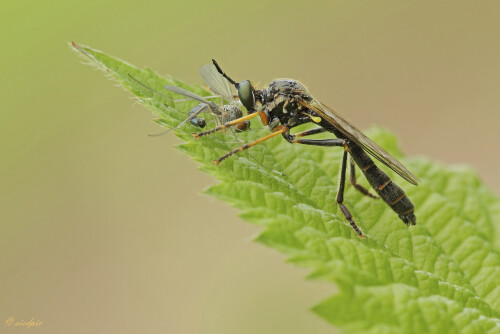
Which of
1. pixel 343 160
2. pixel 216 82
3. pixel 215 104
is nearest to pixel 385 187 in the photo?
pixel 343 160

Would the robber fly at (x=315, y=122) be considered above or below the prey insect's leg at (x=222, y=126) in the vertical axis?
above

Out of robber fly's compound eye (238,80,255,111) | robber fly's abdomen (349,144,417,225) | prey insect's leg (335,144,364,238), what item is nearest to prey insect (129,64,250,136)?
robber fly's compound eye (238,80,255,111)

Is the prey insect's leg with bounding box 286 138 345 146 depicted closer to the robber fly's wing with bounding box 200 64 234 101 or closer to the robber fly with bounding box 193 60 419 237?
the robber fly with bounding box 193 60 419 237

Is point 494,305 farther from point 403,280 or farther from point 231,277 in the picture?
point 231,277

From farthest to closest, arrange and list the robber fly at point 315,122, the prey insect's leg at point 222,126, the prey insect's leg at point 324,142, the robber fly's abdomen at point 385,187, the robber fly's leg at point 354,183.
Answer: the robber fly's leg at point 354,183
the prey insect's leg at point 324,142
the robber fly at point 315,122
the robber fly's abdomen at point 385,187
the prey insect's leg at point 222,126

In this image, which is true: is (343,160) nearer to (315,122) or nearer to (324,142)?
(324,142)

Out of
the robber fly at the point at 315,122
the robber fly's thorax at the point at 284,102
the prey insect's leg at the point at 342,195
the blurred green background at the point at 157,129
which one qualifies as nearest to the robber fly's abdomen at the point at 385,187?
the robber fly at the point at 315,122

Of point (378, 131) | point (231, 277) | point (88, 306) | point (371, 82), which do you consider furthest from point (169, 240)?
point (378, 131)

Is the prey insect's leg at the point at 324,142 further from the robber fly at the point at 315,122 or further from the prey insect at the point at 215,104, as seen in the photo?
the prey insect at the point at 215,104
